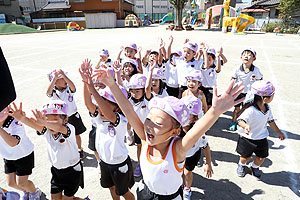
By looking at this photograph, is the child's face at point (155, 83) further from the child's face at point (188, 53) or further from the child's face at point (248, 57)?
the child's face at point (248, 57)

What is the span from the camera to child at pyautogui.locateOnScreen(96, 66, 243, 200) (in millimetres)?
1548

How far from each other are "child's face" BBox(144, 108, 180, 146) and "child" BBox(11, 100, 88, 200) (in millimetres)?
1207

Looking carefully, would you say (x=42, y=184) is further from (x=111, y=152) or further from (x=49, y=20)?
(x=49, y=20)

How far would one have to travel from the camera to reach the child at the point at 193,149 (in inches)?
101

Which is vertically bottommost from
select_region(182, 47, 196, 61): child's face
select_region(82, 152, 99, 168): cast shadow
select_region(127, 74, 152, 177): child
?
select_region(82, 152, 99, 168): cast shadow

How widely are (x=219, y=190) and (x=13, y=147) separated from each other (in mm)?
3021

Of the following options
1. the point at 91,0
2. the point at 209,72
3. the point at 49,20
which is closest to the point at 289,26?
the point at 209,72

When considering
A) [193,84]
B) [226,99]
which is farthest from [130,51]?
[226,99]

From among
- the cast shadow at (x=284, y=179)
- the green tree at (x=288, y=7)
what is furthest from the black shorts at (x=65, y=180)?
the green tree at (x=288, y=7)

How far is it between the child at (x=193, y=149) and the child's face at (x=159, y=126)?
2.78 feet

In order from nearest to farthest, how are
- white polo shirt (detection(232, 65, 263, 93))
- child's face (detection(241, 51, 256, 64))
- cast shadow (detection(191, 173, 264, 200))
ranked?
cast shadow (detection(191, 173, 264, 200)), child's face (detection(241, 51, 256, 64)), white polo shirt (detection(232, 65, 263, 93))

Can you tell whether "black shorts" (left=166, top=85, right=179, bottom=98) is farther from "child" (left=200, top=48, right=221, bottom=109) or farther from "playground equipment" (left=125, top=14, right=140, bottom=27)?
"playground equipment" (left=125, top=14, right=140, bottom=27)

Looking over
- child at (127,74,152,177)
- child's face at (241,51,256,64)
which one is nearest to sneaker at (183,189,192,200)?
child at (127,74,152,177)

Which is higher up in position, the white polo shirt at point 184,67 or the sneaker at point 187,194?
the white polo shirt at point 184,67
